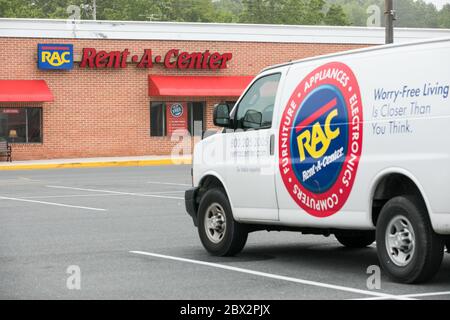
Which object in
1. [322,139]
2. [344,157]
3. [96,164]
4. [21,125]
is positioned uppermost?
[322,139]

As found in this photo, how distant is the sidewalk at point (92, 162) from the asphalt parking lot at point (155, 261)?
16600 mm

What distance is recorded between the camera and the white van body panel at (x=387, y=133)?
8938mm

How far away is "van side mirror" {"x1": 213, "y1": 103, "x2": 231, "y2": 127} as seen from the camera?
11.8 meters

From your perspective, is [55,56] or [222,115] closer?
[222,115]

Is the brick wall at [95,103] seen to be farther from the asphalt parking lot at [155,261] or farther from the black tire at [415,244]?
the black tire at [415,244]

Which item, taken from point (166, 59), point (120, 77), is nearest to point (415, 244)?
point (120, 77)

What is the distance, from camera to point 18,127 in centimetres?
3969

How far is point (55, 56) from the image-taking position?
39.5 m

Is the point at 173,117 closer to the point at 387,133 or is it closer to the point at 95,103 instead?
the point at 95,103

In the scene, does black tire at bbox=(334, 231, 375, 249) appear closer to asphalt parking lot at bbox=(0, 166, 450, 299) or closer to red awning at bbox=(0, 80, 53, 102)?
asphalt parking lot at bbox=(0, 166, 450, 299)

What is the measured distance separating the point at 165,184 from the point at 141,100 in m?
16.5

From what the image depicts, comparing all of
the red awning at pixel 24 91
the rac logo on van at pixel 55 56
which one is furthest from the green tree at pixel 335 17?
the red awning at pixel 24 91

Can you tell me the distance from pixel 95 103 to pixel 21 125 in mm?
2960

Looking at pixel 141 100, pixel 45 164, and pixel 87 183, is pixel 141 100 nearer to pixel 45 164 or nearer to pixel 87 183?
pixel 45 164
